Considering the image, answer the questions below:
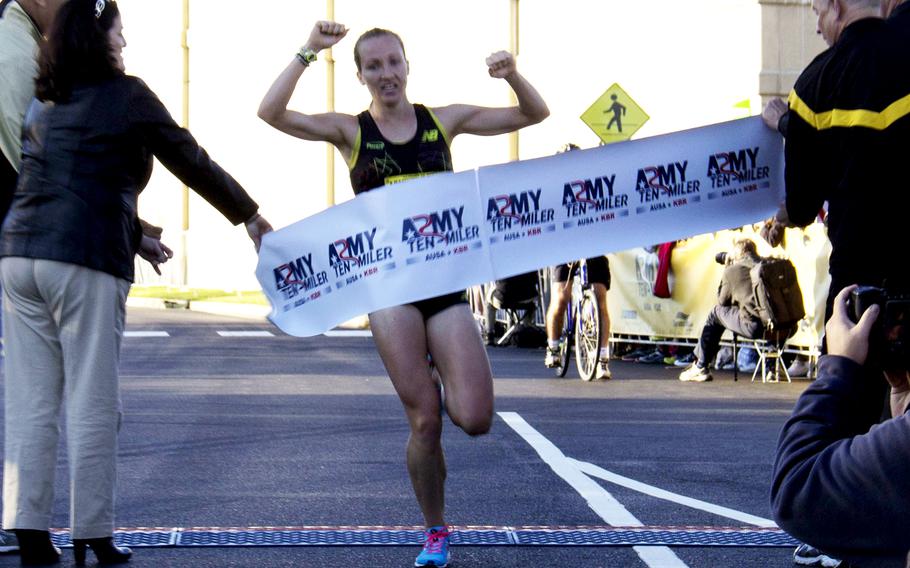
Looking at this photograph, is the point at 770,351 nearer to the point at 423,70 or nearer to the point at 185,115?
the point at 423,70

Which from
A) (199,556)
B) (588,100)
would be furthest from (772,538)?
(588,100)

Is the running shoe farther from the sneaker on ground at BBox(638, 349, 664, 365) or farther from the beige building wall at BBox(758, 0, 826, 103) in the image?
the beige building wall at BBox(758, 0, 826, 103)

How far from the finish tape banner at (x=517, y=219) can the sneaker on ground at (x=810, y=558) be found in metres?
1.24

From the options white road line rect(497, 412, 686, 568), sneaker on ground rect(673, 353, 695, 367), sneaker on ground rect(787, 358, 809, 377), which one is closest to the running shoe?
white road line rect(497, 412, 686, 568)

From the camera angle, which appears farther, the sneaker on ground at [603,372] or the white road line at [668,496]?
the sneaker on ground at [603,372]

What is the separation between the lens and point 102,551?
19.3 ft

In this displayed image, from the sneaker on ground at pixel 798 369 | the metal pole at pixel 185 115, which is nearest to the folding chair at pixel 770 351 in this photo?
the sneaker on ground at pixel 798 369

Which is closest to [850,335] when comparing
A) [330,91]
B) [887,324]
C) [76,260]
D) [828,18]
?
[887,324]

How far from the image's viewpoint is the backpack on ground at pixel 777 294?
545 inches

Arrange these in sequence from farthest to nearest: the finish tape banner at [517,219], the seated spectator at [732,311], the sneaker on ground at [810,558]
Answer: the seated spectator at [732,311] → the finish tape banner at [517,219] → the sneaker on ground at [810,558]

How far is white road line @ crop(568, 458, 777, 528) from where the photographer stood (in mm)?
7160

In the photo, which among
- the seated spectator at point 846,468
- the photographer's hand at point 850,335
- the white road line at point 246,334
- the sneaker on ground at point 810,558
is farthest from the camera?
the white road line at point 246,334

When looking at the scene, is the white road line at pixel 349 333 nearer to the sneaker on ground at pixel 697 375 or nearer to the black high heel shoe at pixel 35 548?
the sneaker on ground at pixel 697 375

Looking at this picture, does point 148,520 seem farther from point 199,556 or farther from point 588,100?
point 588,100
